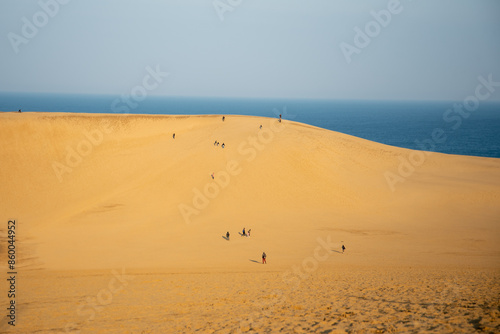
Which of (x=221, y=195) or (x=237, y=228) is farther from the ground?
(x=221, y=195)

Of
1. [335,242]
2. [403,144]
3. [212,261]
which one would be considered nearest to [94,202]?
[212,261]

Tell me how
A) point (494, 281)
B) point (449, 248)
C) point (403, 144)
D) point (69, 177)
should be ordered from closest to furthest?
point (494, 281), point (449, 248), point (69, 177), point (403, 144)

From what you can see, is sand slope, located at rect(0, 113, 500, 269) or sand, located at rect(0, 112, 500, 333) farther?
sand slope, located at rect(0, 113, 500, 269)

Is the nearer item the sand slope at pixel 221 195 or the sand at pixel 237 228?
the sand at pixel 237 228

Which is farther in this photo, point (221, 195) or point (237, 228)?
point (221, 195)

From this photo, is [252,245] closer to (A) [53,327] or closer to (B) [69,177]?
(A) [53,327]

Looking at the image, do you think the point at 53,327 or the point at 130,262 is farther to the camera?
the point at 130,262

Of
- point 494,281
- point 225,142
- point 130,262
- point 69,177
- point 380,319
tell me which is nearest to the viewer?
point 380,319

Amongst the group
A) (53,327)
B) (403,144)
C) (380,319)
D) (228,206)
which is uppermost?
(403,144)
